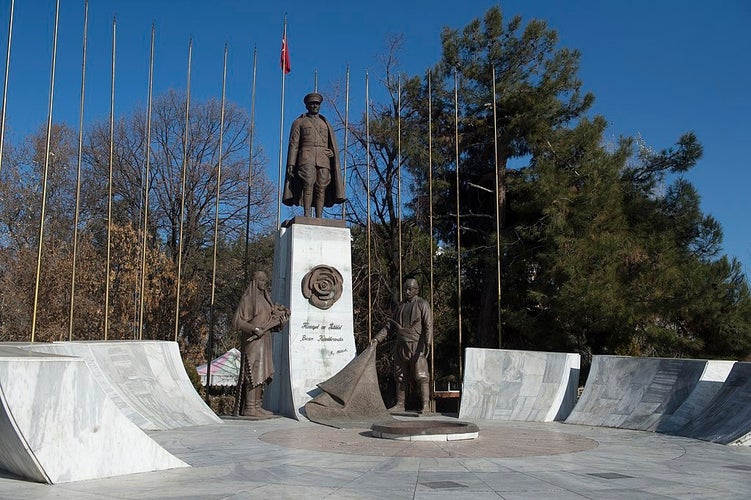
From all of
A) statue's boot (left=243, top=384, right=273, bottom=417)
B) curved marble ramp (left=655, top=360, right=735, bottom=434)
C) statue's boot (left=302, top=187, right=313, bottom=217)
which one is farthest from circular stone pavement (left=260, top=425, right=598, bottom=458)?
statue's boot (left=302, top=187, right=313, bottom=217)

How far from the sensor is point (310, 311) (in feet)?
39.5

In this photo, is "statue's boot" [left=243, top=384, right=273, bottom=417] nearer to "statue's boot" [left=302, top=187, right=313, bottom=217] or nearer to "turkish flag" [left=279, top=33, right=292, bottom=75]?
"statue's boot" [left=302, top=187, right=313, bottom=217]

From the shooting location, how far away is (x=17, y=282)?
21938mm

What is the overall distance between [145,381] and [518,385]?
6.26 metres

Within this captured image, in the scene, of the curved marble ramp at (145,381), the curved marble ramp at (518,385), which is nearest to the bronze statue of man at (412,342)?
the curved marble ramp at (518,385)

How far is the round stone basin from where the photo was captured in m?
8.12

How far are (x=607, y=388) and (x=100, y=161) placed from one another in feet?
71.4

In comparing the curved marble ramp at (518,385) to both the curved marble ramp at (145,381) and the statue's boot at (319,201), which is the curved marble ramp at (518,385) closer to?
the statue's boot at (319,201)

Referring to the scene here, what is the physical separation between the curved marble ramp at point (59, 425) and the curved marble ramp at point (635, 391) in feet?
24.4

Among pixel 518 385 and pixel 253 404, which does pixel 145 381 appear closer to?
pixel 253 404

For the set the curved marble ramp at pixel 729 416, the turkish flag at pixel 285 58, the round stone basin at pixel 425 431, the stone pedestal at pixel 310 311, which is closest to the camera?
the round stone basin at pixel 425 431

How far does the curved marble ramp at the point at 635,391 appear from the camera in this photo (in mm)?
10289

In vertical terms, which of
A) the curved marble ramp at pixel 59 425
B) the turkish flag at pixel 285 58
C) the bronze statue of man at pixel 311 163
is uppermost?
the turkish flag at pixel 285 58

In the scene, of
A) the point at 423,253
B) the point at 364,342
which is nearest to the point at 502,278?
the point at 423,253
